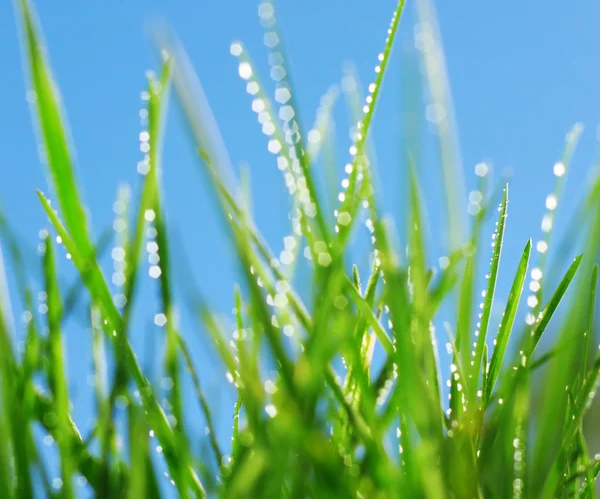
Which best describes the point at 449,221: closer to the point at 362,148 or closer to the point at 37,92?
the point at 362,148

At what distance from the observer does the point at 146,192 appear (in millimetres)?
298

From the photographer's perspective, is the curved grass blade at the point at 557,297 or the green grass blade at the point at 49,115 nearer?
the green grass blade at the point at 49,115

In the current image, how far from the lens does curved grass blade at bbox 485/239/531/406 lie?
40cm

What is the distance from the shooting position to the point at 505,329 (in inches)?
15.7

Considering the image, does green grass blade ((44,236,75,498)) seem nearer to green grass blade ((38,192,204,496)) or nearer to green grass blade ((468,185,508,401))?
green grass blade ((38,192,204,496))

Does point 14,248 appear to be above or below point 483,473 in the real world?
above

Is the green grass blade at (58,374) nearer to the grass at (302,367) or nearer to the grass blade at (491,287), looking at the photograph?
the grass at (302,367)

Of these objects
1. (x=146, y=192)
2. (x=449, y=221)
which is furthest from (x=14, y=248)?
(x=449, y=221)

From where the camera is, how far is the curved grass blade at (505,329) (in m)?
0.40

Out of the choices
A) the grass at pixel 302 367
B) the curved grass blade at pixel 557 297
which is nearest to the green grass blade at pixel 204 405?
the grass at pixel 302 367

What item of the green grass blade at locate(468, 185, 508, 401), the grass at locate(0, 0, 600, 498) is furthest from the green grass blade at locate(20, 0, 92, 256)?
the green grass blade at locate(468, 185, 508, 401)

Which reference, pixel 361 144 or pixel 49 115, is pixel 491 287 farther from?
pixel 49 115

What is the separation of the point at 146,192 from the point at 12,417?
0.10m

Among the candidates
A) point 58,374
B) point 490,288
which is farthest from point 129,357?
point 490,288
